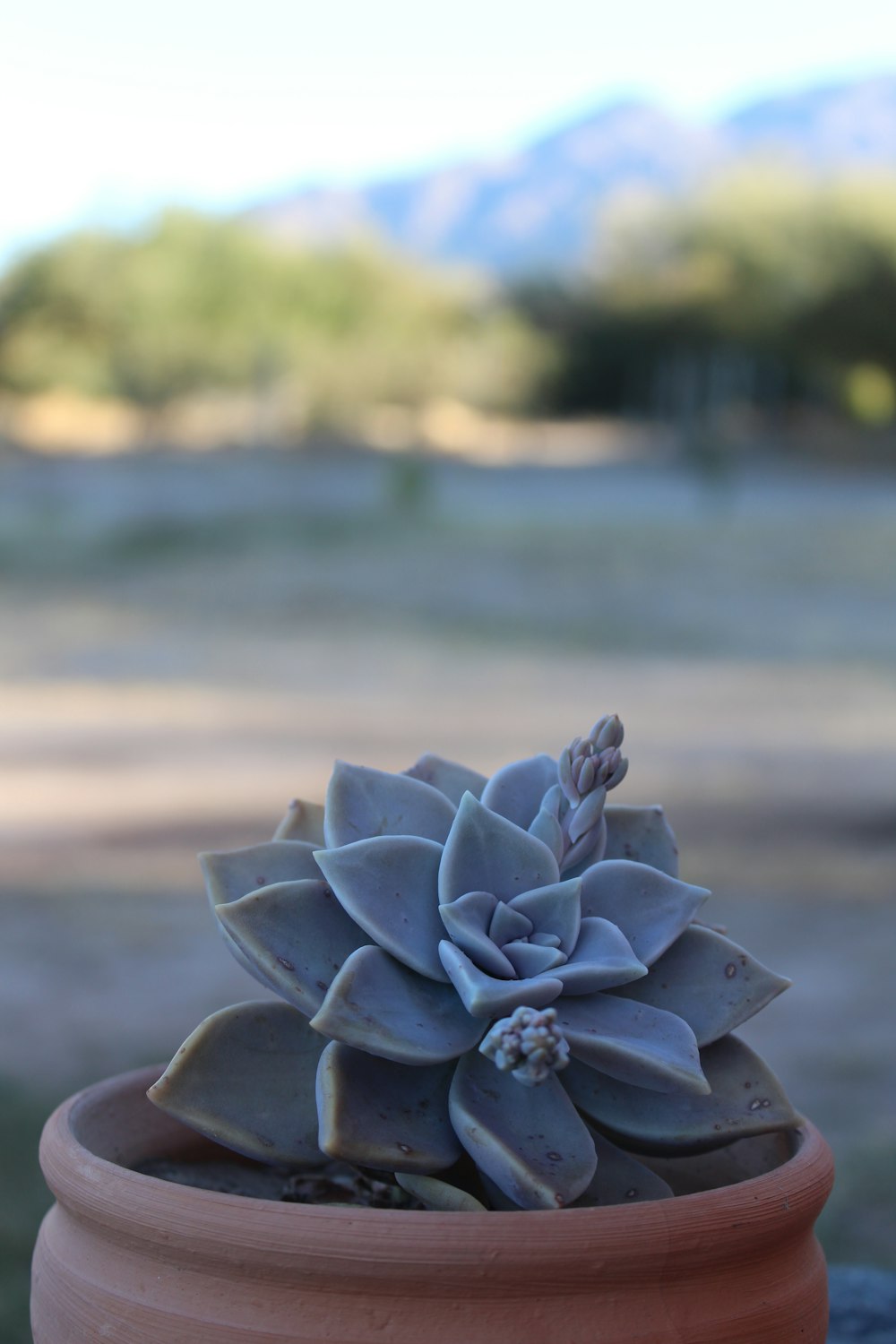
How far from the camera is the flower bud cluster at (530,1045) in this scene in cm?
59

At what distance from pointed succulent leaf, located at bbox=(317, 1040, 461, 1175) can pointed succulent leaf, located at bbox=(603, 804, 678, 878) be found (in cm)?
17

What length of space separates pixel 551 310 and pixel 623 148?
784cm

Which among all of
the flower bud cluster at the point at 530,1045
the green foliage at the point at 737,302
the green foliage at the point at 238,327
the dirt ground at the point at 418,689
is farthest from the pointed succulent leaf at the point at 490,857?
the green foliage at the point at 238,327

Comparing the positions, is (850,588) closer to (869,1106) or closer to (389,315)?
(389,315)

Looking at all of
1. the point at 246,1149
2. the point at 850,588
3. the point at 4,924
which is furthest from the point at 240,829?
the point at 850,588

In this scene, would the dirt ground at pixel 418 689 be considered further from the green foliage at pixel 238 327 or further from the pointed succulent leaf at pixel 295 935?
the pointed succulent leaf at pixel 295 935

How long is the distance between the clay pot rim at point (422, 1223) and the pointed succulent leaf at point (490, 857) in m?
0.15

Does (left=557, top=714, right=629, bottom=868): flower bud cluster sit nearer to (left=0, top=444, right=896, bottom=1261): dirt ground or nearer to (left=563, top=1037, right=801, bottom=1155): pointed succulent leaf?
(left=563, top=1037, right=801, bottom=1155): pointed succulent leaf

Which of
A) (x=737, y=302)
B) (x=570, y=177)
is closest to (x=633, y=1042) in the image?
(x=737, y=302)

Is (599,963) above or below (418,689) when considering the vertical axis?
above

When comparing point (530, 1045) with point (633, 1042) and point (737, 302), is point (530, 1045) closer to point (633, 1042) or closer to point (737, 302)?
point (633, 1042)

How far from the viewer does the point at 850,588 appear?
10188 mm

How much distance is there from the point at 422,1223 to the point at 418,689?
696cm

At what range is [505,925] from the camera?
696 mm
